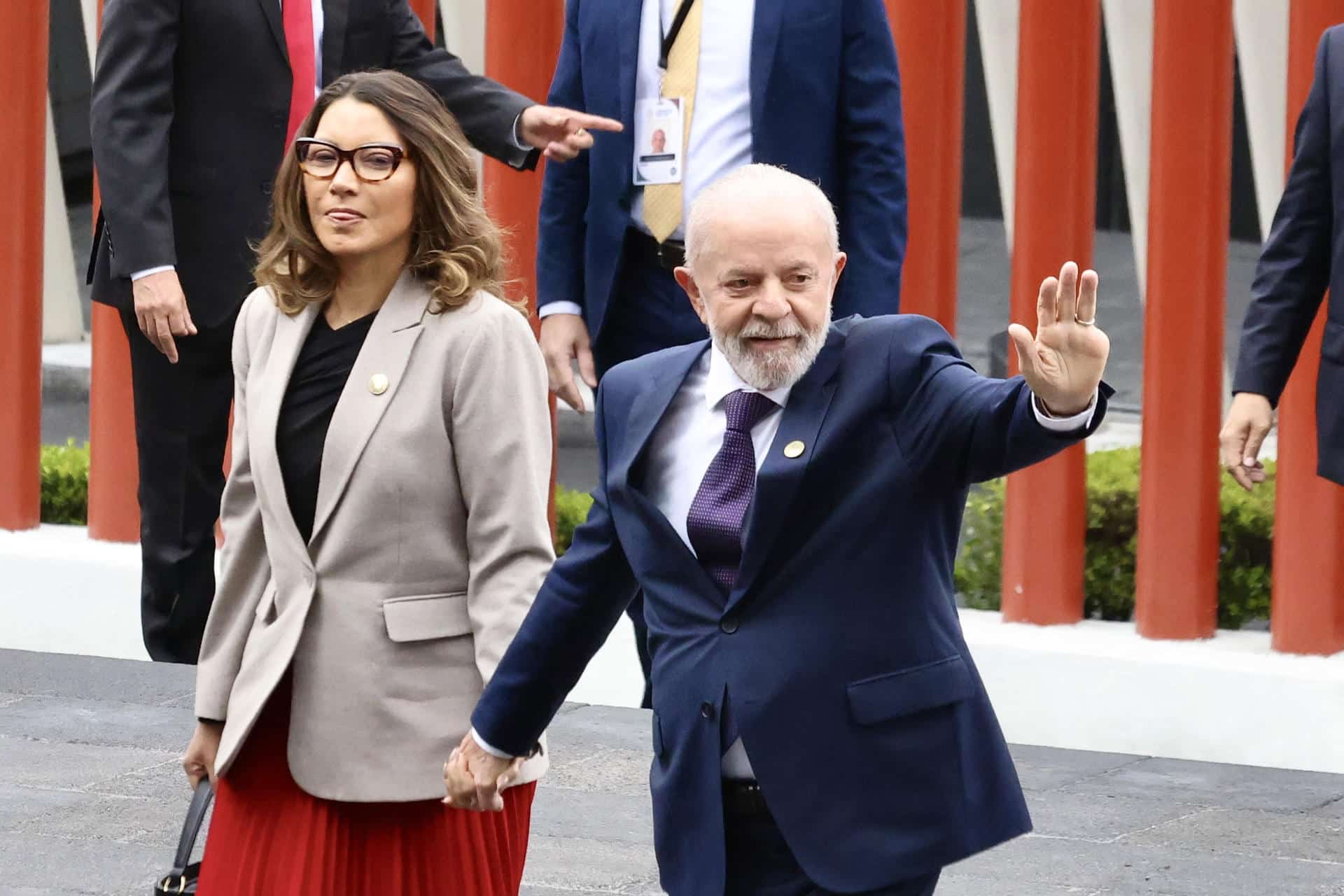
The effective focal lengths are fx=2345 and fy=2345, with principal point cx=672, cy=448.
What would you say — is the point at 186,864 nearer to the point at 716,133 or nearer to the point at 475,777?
the point at 475,777

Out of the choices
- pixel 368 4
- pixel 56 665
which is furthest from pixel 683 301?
pixel 56 665

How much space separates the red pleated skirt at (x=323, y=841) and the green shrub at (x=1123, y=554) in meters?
3.19

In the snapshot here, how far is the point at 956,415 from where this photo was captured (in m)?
2.79

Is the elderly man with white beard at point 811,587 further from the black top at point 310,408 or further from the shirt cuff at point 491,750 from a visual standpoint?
the black top at point 310,408

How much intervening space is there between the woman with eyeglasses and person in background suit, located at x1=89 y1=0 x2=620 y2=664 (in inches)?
44.8

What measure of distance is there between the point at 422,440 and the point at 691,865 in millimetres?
835

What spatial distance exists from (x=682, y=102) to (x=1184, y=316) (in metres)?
1.69

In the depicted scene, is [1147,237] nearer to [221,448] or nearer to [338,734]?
[221,448]

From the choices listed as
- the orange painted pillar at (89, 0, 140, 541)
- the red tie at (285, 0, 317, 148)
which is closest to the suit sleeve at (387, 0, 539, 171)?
the red tie at (285, 0, 317, 148)

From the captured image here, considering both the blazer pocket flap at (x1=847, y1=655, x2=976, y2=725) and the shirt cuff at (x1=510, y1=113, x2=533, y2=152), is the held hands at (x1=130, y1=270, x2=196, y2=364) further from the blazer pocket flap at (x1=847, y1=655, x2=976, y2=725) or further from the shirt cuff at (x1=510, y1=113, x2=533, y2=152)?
the blazer pocket flap at (x1=847, y1=655, x2=976, y2=725)

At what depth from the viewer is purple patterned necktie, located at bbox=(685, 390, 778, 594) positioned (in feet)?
9.54

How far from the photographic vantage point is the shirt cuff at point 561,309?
4984 millimetres

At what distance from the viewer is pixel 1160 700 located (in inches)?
224

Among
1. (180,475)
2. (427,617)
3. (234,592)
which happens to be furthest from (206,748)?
(180,475)
